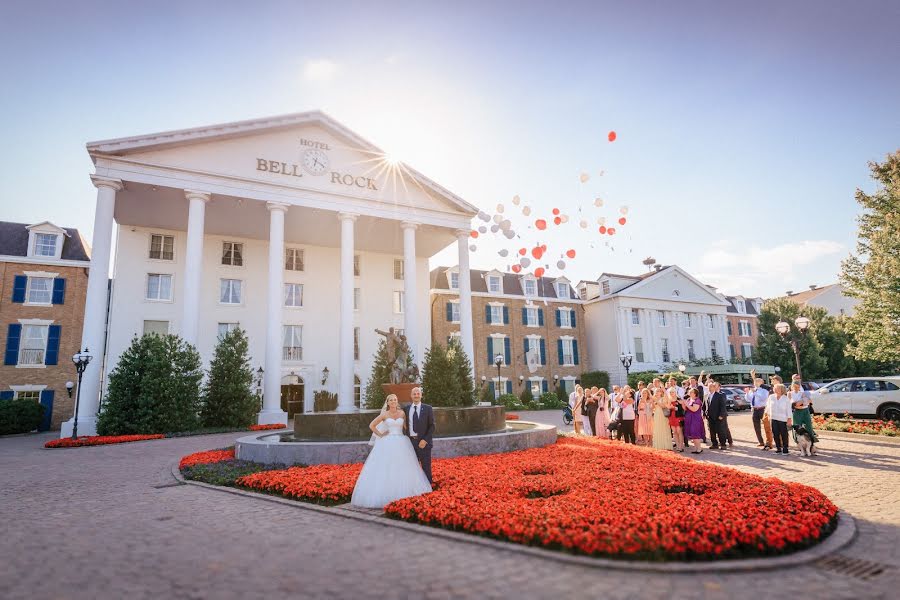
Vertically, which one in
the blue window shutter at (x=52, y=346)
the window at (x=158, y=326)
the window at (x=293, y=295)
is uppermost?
the window at (x=293, y=295)

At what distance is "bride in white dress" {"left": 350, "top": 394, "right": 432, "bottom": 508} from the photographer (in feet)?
25.5

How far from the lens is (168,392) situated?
21.8m

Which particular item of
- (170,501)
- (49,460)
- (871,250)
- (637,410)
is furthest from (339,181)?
(871,250)

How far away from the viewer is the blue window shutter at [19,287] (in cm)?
3078

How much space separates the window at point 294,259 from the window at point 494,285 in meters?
17.8

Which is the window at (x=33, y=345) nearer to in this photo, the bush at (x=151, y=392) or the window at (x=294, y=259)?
the bush at (x=151, y=392)

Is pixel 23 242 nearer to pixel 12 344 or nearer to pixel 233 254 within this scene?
pixel 12 344

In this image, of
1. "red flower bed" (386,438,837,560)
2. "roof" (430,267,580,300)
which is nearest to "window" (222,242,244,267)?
"roof" (430,267,580,300)

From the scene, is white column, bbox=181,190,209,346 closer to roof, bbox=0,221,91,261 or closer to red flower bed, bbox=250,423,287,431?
red flower bed, bbox=250,423,287,431

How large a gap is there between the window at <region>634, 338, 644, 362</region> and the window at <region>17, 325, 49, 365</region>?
47.2 metres

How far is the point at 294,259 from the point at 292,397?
9.57 metres

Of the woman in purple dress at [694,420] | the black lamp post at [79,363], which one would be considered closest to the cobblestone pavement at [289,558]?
the woman in purple dress at [694,420]

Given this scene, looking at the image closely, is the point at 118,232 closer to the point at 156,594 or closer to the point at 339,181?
the point at 339,181

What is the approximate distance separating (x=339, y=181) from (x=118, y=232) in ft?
47.0
